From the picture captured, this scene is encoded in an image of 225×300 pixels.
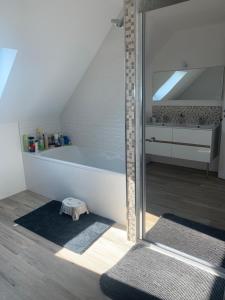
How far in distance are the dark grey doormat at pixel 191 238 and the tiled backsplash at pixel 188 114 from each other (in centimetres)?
163

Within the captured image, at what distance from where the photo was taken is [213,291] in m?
1.56

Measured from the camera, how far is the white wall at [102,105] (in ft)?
9.09

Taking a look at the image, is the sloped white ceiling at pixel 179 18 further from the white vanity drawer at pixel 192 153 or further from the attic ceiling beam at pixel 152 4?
the white vanity drawer at pixel 192 153

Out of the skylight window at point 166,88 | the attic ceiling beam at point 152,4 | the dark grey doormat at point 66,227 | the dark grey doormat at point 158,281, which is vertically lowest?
the dark grey doormat at point 158,281

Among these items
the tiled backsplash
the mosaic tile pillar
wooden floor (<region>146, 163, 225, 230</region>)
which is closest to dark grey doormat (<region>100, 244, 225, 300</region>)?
the mosaic tile pillar

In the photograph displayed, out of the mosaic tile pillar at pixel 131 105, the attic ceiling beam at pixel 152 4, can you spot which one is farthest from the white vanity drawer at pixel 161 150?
the attic ceiling beam at pixel 152 4

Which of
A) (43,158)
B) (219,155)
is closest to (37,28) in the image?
(43,158)

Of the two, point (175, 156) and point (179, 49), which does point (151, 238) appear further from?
point (179, 49)

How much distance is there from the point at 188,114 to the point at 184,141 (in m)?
0.49

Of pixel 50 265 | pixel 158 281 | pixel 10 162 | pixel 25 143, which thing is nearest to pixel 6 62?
pixel 25 143

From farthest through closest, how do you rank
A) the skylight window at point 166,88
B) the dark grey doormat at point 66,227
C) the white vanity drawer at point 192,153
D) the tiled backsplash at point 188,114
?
the skylight window at point 166,88
the tiled backsplash at point 188,114
the white vanity drawer at point 192,153
the dark grey doormat at point 66,227

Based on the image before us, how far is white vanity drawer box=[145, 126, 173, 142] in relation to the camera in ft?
10.9

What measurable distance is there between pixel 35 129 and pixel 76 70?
100cm

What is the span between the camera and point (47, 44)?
2297 millimetres
